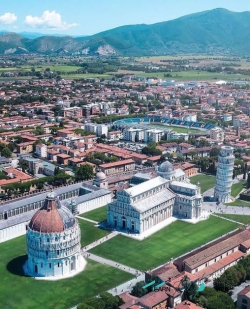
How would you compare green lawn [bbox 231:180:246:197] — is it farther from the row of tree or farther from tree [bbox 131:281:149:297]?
the row of tree

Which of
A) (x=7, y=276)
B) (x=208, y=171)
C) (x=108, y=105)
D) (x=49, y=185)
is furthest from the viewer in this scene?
(x=108, y=105)

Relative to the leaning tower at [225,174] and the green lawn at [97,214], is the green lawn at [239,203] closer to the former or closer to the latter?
the leaning tower at [225,174]

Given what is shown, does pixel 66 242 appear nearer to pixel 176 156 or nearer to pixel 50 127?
pixel 176 156

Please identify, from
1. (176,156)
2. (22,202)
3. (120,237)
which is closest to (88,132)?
(176,156)

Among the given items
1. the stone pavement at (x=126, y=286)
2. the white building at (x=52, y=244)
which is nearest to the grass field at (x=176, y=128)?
the white building at (x=52, y=244)

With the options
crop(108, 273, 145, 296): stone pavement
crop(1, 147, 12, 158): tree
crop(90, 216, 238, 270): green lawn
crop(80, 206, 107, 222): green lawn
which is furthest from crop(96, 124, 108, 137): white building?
crop(108, 273, 145, 296): stone pavement
